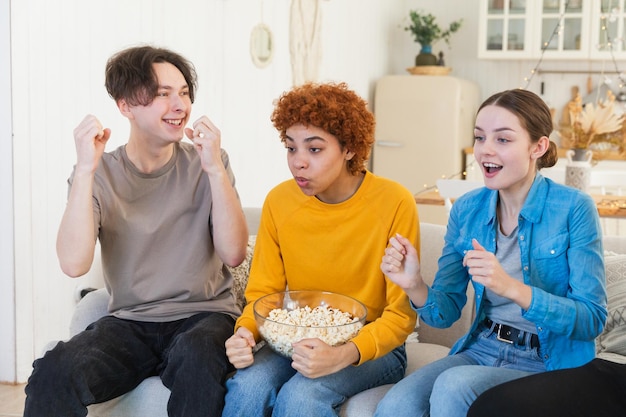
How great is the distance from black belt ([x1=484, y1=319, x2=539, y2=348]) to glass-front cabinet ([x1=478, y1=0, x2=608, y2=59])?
4.18 meters

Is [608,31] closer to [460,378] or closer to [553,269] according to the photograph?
[553,269]

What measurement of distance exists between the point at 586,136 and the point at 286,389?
2.26 m

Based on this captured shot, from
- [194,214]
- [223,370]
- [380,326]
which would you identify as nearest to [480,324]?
[380,326]

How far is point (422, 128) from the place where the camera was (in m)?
5.69

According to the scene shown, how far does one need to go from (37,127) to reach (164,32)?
2.59 feet

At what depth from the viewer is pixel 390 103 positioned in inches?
228

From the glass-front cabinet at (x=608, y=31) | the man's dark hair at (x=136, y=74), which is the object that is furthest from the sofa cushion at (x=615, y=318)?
the glass-front cabinet at (x=608, y=31)

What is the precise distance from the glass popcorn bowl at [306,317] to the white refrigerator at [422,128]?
3668 millimetres

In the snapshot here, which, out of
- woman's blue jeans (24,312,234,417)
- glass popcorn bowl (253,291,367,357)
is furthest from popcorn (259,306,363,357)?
woman's blue jeans (24,312,234,417)

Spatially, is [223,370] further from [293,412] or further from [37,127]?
[37,127]

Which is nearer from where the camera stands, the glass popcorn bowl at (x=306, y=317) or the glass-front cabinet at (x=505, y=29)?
the glass popcorn bowl at (x=306, y=317)

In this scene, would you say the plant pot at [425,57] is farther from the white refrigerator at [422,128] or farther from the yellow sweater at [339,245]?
the yellow sweater at [339,245]

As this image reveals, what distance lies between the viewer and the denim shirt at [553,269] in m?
1.67

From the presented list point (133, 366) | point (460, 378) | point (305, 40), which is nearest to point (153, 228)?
point (133, 366)
